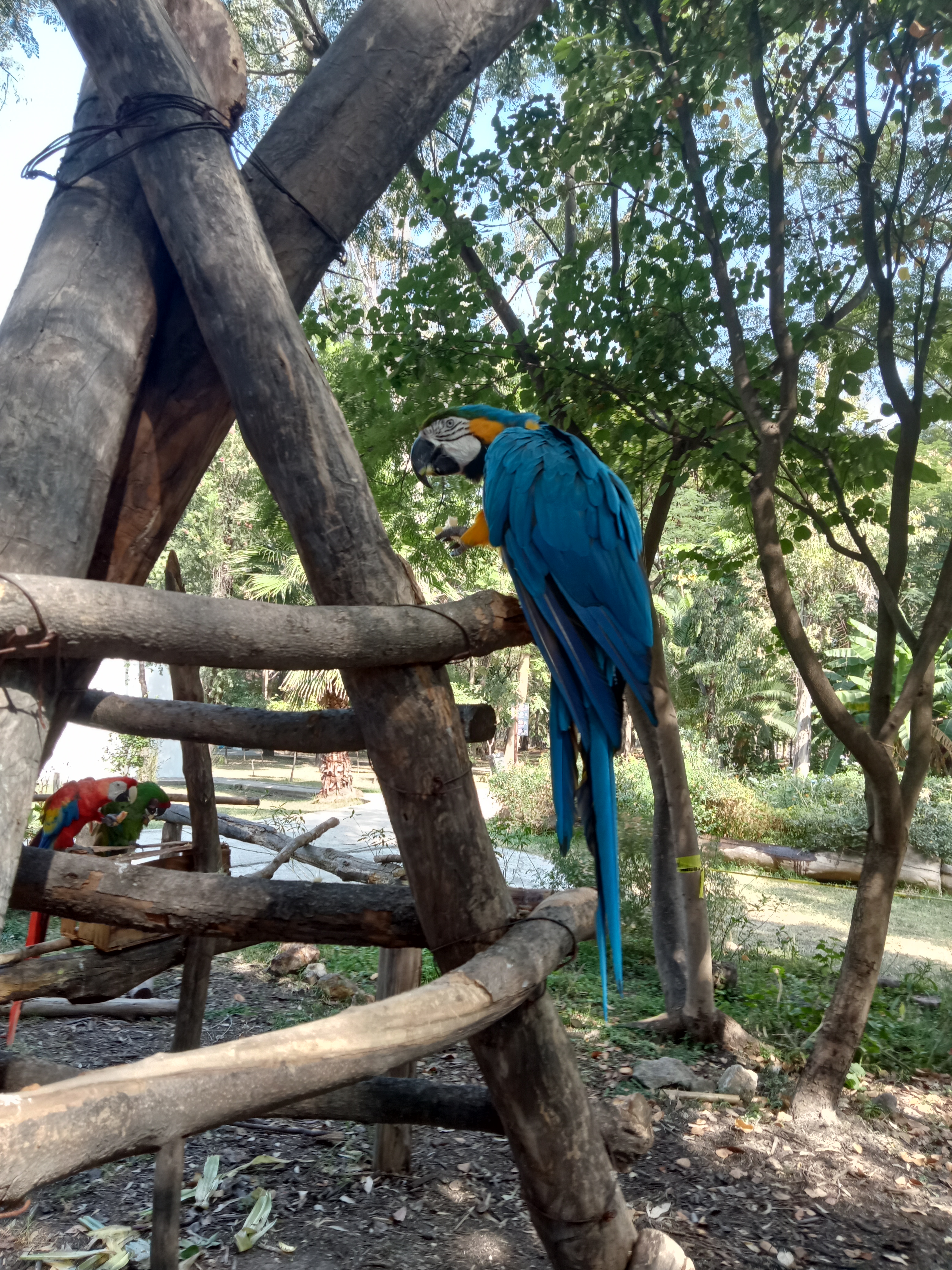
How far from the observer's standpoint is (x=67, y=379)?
1216 millimetres

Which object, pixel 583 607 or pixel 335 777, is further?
pixel 335 777

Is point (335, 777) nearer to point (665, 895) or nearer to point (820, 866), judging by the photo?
point (820, 866)

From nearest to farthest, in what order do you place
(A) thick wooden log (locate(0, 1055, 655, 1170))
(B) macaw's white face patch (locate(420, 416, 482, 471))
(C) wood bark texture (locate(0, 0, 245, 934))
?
(C) wood bark texture (locate(0, 0, 245, 934))
(A) thick wooden log (locate(0, 1055, 655, 1170))
(B) macaw's white face patch (locate(420, 416, 482, 471))

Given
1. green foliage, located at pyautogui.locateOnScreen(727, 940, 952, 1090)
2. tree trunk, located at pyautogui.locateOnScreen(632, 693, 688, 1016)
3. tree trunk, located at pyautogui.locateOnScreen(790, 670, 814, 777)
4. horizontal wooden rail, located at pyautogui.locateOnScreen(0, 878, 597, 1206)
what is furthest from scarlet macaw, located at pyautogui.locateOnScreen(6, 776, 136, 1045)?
tree trunk, located at pyautogui.locateOnScreen(790, 670, 814, 777)

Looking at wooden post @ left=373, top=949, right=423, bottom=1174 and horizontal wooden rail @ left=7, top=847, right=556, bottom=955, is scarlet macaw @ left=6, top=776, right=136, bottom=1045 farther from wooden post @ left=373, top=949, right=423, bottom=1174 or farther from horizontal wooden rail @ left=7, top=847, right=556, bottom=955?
wooden post @ left=373, top=949, right=423, bottom=1174

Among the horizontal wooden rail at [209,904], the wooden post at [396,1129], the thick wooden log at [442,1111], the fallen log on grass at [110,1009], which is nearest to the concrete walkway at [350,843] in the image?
the fallen log on grass at [110,1009]

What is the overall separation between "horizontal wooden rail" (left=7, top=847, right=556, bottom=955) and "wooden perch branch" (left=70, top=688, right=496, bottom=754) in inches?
9.8

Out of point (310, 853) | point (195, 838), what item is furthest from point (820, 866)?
point (195, 838)

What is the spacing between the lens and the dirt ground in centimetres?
243

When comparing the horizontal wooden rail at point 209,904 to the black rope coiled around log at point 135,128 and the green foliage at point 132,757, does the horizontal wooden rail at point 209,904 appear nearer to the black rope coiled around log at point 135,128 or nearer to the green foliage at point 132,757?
the black rope coiled around log at point 135,128

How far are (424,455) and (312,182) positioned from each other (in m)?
0.69

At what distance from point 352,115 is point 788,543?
270cm

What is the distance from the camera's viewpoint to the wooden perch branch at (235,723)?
1.57 meters

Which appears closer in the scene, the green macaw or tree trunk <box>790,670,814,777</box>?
the green macaw
